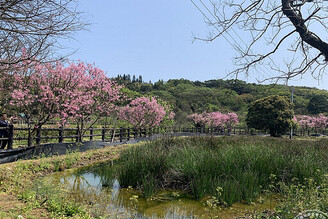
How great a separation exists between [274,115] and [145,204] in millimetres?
32923

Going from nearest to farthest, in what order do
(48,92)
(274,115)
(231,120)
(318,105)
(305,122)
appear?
(48,92)
(274,115)
(231,120)
(305,122)
(318,105)

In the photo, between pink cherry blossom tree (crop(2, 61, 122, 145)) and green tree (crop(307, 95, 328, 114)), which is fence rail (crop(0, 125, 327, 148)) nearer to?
pink cherry blossom tree (crop(2, 61, 122, 145))

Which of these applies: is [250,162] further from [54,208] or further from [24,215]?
[24,215]

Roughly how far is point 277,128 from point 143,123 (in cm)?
2087

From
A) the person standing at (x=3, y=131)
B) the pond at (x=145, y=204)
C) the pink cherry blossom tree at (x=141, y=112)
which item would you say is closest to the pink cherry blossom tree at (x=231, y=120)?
the pink cherry blossom tree at (x=141, y=112)

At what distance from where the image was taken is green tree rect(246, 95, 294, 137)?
34062 millimetres

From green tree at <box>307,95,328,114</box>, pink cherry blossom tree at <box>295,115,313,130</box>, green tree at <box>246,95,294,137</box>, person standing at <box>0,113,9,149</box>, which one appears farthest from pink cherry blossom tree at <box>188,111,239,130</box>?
green tree at <box>307,95,328,114</box>

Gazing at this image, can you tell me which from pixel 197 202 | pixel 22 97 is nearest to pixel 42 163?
pixel 22 97

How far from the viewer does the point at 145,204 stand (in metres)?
5.41

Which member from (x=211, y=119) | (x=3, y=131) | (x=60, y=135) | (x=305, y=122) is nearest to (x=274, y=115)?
(x=211, y=119)

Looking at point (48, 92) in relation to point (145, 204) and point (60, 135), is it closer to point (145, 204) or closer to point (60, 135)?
point (60, 135)

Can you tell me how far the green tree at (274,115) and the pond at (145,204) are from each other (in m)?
31.2

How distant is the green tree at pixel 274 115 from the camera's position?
1341 inches

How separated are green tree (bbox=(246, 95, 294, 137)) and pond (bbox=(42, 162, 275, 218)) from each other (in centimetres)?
3121
